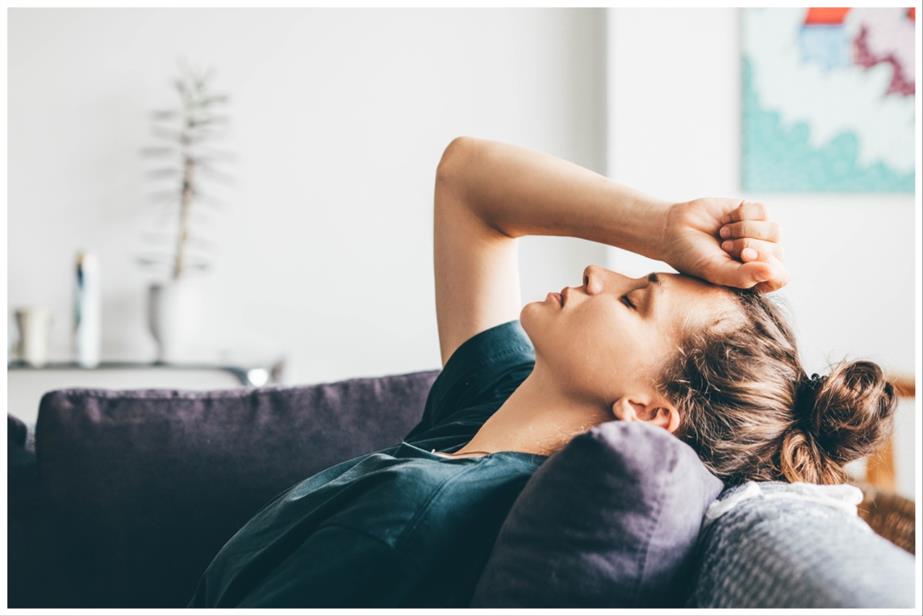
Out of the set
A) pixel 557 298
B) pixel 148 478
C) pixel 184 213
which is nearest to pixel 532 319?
pixel 557 298

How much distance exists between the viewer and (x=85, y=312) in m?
2.69

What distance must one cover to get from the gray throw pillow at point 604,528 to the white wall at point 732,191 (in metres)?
2.16

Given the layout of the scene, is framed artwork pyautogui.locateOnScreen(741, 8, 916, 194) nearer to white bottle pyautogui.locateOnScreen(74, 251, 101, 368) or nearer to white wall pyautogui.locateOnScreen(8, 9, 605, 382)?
white wall pyautogui.locateOnScreen(8, 9, 605, 382)

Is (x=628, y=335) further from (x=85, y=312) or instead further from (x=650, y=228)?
(x=85, y=312)

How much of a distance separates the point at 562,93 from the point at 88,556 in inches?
90.3

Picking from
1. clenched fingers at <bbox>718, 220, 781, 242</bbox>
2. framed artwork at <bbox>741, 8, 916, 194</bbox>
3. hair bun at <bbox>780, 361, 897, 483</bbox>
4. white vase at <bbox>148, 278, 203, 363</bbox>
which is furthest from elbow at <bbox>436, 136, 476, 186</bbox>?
framed artwork at <bbox>741, 8, 916, 194</bbox>

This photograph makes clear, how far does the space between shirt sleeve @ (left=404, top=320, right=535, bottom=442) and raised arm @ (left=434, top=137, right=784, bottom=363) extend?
0.16ft

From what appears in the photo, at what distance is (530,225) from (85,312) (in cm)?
186

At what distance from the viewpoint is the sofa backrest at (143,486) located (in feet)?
4.30

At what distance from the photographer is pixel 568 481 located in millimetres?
743

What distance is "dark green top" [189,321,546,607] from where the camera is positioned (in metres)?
0.84

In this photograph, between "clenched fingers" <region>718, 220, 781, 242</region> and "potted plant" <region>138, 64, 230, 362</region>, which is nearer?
"clenched fingers" <region>718, 220, 781, 242</region>

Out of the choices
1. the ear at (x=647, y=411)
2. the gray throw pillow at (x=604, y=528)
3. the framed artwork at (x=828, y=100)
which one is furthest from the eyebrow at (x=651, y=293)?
the framed artwork at (x=828, y=100)

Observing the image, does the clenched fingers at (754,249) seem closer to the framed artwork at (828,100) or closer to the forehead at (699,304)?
the forehead at (699,304)
